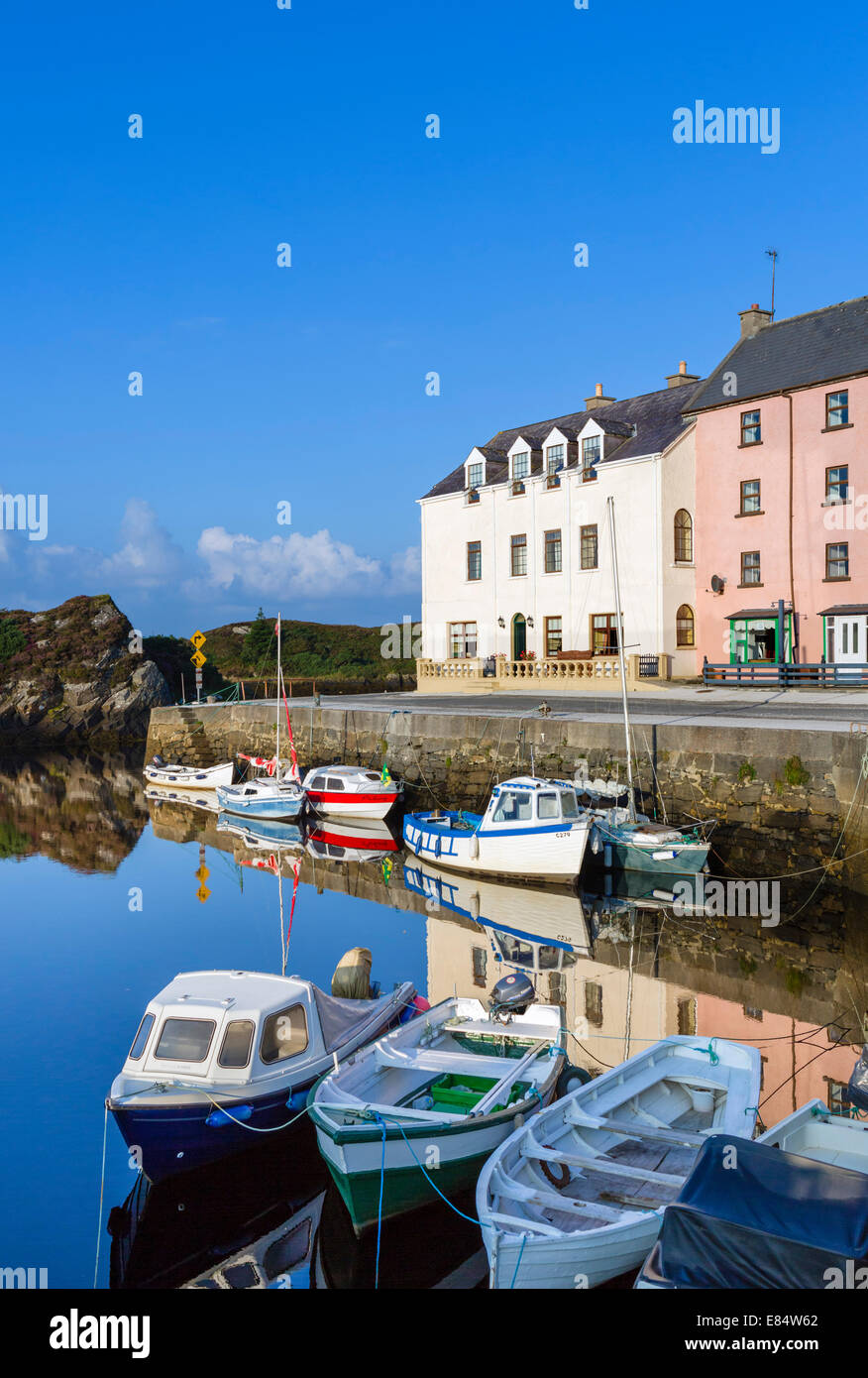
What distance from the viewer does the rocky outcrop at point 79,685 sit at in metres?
61.7

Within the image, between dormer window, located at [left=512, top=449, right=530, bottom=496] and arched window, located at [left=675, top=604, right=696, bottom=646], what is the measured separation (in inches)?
346

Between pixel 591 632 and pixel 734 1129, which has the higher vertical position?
pixel 591 632

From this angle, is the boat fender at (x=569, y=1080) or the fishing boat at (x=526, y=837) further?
the fishing boat at (x=526, y=837)

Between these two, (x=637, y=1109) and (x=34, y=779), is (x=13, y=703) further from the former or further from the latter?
(x=637, y=1109)

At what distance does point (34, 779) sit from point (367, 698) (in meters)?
14.5

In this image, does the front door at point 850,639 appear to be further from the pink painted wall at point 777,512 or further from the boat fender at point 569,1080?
the boat fender at point 569,1080

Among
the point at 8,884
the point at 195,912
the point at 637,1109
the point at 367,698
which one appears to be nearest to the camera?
the point at 637,1109

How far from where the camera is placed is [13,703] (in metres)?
61.7

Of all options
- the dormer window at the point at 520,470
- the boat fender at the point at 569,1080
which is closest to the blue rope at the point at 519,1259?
the boat fender at the point at 569,1080

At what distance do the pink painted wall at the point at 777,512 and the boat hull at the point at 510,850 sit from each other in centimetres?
1646

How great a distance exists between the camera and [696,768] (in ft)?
74.1

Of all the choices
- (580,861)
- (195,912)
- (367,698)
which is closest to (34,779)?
(367,698)

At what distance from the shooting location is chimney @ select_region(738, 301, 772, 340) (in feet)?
122

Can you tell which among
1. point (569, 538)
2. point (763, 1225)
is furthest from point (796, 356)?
point (763, 1225)
